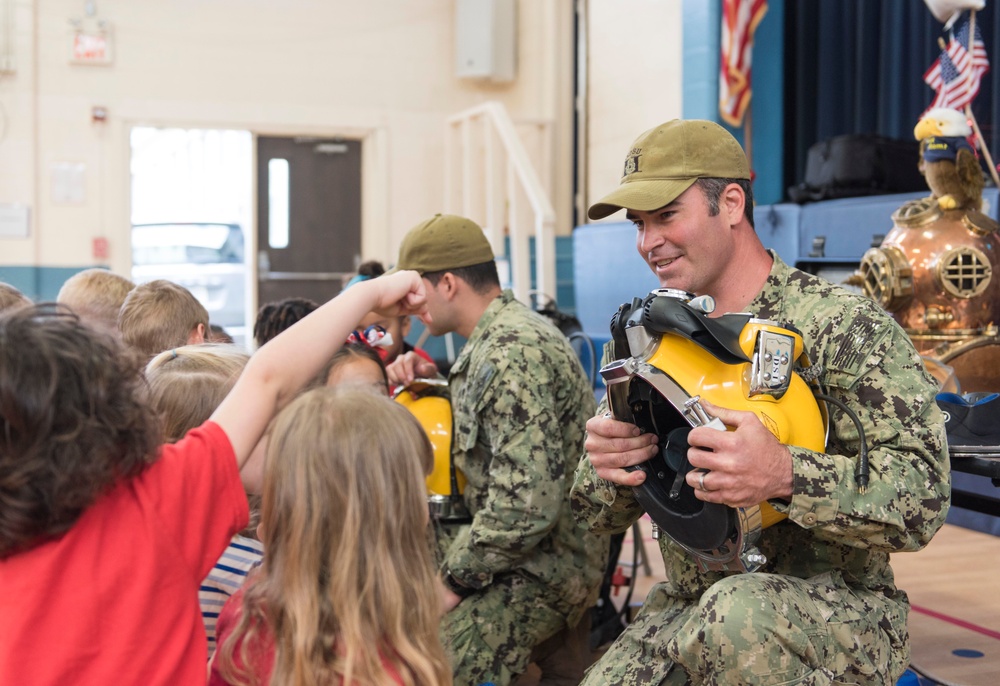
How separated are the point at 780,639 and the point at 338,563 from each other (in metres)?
0.66

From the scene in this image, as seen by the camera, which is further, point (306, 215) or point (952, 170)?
point (306, 215)

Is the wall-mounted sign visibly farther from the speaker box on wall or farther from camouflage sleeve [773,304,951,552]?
camouflage sleeve [773,304,951,552]

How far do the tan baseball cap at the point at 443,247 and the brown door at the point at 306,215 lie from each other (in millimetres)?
5634

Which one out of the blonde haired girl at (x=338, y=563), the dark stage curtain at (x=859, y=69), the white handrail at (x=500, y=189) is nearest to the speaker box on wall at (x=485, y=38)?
the white handrail at (x=500, y=189)

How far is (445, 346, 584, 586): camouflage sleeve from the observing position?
7.82 ft

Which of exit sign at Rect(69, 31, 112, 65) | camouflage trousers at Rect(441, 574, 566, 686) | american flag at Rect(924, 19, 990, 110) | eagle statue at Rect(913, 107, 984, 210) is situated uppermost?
exit sign at Rect(69, 31, 112, 65)

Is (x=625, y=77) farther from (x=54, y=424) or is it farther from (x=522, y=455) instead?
(x=54, y=424)

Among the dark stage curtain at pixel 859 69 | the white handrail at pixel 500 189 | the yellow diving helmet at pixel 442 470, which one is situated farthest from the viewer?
the white handrail at pixel 500 189

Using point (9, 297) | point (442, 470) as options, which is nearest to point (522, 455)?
point (442, 470)

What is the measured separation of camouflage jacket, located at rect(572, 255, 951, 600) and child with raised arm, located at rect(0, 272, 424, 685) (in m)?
0.78

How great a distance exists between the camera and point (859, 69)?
6.40 meters

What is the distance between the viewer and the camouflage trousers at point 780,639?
5.16 ft

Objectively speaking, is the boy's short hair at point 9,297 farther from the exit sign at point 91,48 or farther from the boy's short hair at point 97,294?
the exit sign at point 91,48

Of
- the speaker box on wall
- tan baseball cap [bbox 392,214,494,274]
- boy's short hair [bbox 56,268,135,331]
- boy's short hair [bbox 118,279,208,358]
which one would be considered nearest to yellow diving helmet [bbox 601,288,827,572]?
tan baseball cap [bbox 392,214,494,274]
